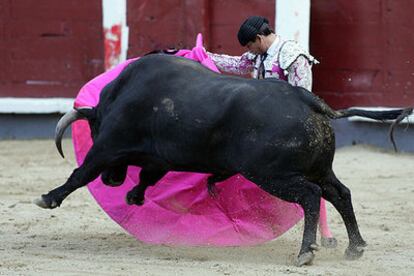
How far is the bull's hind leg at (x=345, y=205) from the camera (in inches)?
185

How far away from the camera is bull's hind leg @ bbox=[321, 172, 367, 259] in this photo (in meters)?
4.69

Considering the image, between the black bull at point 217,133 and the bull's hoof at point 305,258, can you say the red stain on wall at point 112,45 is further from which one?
the bull's hoof at point 305,258

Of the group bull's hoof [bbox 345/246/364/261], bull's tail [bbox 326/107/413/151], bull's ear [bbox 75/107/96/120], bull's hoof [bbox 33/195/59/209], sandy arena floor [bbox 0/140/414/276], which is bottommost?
sandy arena floor [bbox 0/140/414/276]

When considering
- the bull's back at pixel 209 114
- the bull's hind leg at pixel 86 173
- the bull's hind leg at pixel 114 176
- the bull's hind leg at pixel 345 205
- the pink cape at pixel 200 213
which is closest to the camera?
the bull's back at pixel 209 114

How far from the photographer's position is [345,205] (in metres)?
4.74

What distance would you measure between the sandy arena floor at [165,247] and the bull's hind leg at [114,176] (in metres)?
0.31

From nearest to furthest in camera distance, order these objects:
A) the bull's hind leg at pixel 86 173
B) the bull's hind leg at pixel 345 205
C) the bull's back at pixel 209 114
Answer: the bull's back at pixel 209 114 < the bull's hind leg at pixel 345 205 < the bull's hind leg at pixel 86 173

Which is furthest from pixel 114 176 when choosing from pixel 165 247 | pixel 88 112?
pixel 165 247

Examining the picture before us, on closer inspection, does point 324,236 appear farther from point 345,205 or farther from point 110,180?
point 110,180

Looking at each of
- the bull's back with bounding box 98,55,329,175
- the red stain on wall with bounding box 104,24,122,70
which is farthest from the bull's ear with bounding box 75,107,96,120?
the red stain on wall with bounding box 104,24,122,70

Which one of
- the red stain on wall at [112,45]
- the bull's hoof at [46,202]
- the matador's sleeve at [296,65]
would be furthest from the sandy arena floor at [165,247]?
the red stain on wall at [112,45]

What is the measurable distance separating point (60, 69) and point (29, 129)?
0.52m

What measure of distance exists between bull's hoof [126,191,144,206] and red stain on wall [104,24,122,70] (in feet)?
10.1

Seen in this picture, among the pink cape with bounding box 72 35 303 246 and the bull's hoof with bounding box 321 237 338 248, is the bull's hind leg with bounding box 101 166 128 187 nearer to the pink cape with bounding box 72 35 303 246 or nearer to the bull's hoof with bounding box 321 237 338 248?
the pink cape with bounding box 72 35 303 246
